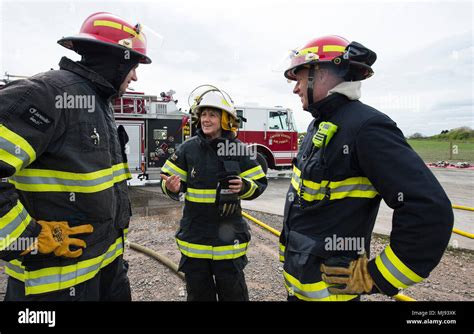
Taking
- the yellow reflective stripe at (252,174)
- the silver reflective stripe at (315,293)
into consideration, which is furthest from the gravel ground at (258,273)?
the silver reflective stripe at (315,293)

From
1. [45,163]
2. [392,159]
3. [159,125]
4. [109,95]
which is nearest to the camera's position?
[392,159]

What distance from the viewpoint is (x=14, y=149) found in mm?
1215

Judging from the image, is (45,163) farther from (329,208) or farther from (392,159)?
(392,159)

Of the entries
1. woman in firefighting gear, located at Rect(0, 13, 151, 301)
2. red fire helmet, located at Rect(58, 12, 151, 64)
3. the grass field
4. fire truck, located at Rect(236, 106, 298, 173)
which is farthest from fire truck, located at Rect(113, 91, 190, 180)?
the grass field

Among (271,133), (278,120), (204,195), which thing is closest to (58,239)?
(204,195)

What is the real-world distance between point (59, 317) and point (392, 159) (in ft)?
6.15

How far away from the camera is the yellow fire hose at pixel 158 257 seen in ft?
11.0

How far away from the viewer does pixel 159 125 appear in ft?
28.7

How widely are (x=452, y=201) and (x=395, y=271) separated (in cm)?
801

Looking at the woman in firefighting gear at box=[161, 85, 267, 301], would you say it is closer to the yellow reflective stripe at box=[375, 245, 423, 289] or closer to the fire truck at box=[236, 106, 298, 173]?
the yellow reflective stripe at box=[375, 245, 423, 289]

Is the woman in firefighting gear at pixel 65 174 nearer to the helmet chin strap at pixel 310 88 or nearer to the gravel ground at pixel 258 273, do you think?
the helmet chin strap at pixel 310 88

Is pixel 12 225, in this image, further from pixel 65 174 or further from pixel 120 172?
Answer: pixel 120 172

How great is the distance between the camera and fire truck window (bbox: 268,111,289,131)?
10.2 metres

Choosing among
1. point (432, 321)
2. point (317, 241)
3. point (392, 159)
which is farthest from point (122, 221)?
point (432, 321)
